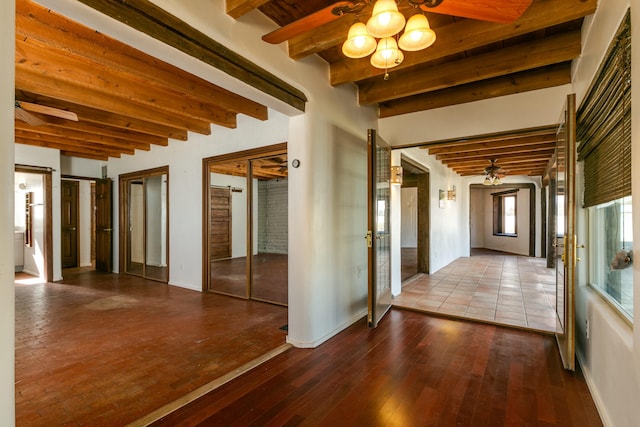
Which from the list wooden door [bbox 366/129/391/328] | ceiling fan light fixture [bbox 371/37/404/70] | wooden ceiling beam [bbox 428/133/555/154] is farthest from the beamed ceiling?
wooden ceiling beam [bbox 428/133/555/154]

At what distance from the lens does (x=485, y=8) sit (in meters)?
1.53

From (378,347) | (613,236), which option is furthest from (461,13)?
(378,347)

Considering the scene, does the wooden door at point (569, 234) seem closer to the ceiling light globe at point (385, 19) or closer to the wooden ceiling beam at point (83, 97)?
the ceiling light globe at point (385, 19)

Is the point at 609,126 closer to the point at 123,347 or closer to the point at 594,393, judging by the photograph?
the point at 594,393

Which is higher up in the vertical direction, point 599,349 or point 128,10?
point 128,10

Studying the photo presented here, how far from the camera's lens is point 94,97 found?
3396 mm

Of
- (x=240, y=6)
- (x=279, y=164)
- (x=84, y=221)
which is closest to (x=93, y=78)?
(x=240, y=6)

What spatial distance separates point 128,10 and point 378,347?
117 inches

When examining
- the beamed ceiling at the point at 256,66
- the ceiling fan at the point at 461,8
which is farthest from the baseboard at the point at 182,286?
the ceiling fan at the point at 461,8

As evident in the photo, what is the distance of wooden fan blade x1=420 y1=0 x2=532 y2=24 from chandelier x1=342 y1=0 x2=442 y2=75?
80 mm

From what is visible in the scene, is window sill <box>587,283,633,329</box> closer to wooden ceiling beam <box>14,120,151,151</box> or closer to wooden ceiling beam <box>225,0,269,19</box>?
wooden ceiling beam <box>225,0,269,19</box>

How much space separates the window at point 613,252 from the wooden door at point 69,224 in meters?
8.81

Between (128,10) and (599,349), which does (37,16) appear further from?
(599,349)

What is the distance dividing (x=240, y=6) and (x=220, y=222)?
22.0 feet
